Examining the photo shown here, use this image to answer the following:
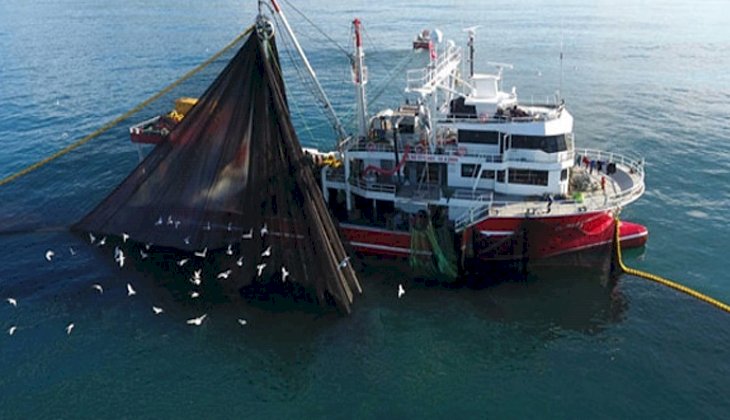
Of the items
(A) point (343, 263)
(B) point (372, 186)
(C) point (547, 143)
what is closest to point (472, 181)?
(C) point (547, 143)

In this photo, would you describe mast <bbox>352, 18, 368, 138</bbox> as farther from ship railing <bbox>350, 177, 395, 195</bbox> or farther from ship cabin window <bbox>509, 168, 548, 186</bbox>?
ship cabin window <bbox>509, 168, 548, 186</bbox>

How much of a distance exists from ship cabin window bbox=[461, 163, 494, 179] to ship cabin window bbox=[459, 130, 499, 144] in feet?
4.92

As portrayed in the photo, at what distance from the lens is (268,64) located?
1105 inches

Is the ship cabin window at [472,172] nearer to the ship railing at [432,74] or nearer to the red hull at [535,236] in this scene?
the red hull at [535,236]

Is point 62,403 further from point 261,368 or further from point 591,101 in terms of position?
point 591,101

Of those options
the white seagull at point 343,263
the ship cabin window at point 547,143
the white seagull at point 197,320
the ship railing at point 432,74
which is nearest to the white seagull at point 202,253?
the white seagull at point 197,320

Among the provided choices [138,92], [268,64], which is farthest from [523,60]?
[268,64]

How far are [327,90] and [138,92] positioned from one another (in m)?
24.2

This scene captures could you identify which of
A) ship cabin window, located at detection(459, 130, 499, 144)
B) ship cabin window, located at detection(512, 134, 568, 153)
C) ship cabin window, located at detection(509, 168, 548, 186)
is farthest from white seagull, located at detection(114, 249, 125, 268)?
ship cabin window, located at detection(512, 134, 568, 153)

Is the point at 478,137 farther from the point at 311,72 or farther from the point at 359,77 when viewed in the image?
the point at 311,72

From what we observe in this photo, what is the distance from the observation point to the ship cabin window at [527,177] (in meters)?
34.6

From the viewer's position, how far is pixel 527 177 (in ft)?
115

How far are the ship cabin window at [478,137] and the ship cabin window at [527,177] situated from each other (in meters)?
2.16

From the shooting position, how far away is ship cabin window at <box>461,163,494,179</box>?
3566 centimetres
